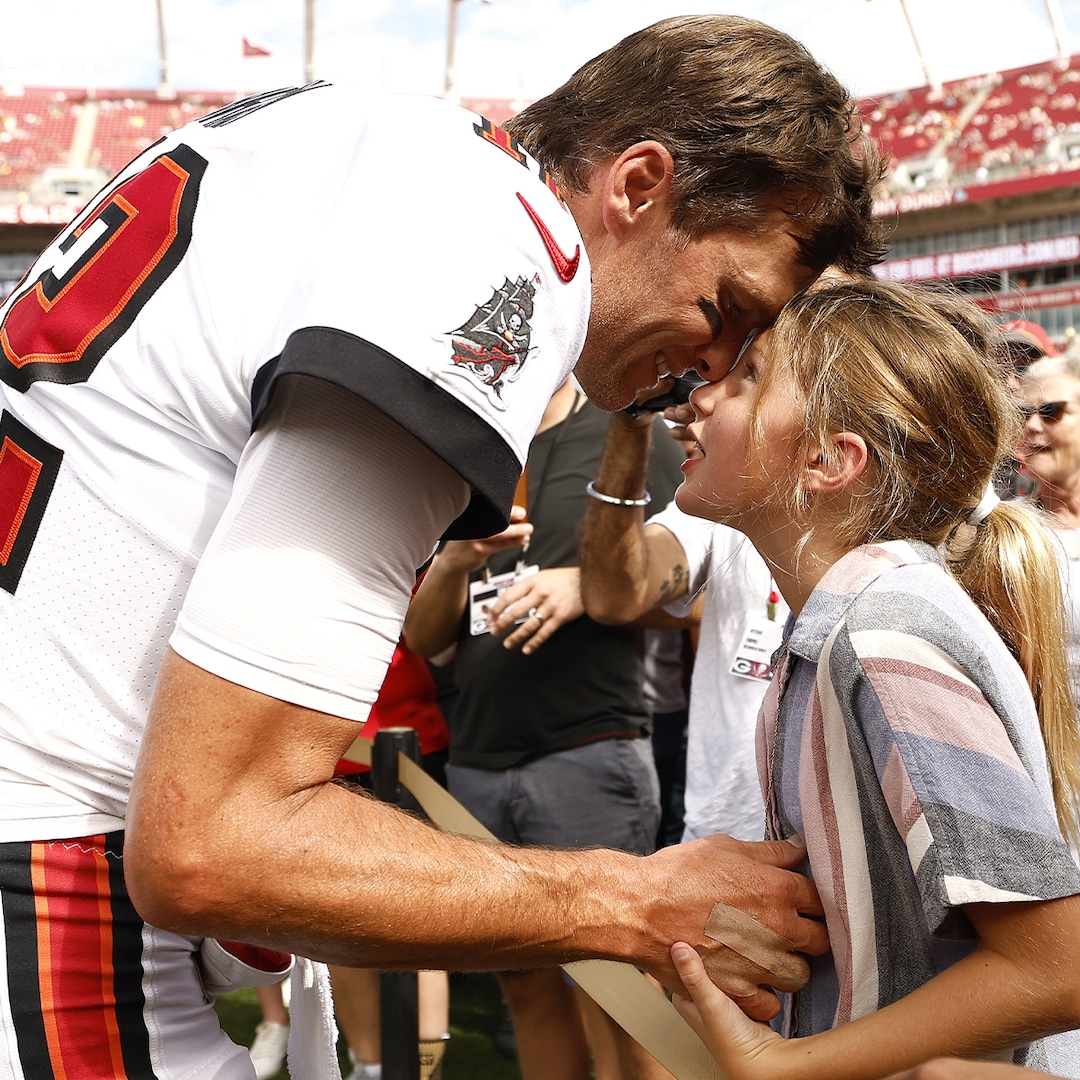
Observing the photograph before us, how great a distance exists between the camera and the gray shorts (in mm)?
3053

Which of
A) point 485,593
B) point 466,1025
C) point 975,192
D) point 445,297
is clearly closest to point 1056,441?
point 485,593

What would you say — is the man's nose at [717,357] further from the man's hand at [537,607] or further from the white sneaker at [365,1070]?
the white sneaker at [365,1070]

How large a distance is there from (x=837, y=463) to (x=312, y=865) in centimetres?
104

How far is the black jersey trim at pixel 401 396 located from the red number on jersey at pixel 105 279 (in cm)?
20

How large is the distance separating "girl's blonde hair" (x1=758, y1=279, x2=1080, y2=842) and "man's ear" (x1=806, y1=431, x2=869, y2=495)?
0.01 metres

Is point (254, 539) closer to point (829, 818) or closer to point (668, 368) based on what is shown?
point (829, 818)

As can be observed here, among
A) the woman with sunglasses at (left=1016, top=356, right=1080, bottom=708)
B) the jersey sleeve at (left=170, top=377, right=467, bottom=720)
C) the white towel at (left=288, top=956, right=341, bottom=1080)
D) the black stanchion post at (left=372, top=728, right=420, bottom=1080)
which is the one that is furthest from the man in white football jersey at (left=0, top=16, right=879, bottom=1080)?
the woman with sunglasses at (left=1016, top=356, right=1080, bottom=708)

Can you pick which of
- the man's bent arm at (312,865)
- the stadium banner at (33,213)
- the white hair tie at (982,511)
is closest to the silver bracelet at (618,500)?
the white hair tie at (982,511)

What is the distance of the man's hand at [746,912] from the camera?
1253 mm

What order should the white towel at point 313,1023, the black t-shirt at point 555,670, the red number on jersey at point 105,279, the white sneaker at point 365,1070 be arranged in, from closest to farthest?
the red number on jersey at point 105,279 → the white towel at point 313,1023 → the black t-shirt at point 555,670 → the white sneaker at point 365,1070

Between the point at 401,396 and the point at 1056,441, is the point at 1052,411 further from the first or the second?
the point at 401,396

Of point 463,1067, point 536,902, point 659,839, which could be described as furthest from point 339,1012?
point 536,902

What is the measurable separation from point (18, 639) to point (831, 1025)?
1079 mm

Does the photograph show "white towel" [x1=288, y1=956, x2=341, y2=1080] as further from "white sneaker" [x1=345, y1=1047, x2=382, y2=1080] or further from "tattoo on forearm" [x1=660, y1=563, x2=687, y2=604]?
"white sneaker" [x1=345, y1=1047, x2=382, y2=1080]
